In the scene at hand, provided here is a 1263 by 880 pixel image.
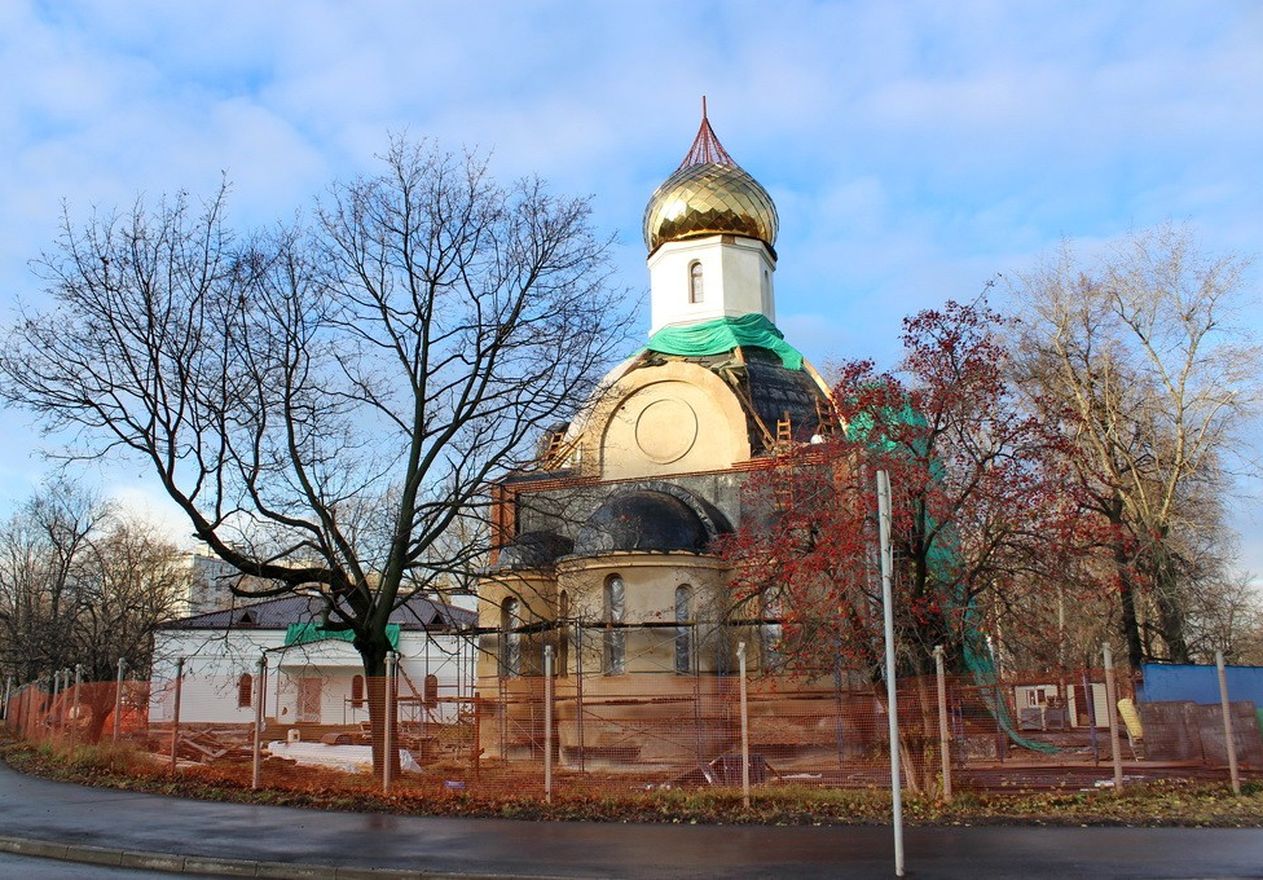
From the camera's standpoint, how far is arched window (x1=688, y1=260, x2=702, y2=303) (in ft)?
110

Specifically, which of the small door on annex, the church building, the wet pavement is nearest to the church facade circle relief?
the church building

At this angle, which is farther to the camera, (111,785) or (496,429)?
(496,429)

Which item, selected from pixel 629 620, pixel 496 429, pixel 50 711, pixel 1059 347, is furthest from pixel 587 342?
pixel 50 711

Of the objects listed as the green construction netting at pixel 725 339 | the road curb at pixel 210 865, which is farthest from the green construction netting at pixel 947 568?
the green construction netting at pixel 725 339

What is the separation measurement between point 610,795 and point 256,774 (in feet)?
16.8

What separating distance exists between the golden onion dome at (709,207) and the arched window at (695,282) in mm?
893

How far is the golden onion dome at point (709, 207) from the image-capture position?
33.3 m

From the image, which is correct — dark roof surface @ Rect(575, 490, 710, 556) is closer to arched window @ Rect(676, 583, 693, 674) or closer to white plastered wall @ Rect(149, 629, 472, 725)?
arched window @ Rect(676, 583, 693, 674)

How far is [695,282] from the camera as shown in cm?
3362

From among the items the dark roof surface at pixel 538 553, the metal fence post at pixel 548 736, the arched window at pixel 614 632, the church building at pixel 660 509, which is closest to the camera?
the metal fence post at pixel 548 736

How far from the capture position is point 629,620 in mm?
23641

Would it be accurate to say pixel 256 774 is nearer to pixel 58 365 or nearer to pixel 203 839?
pixel 203 839

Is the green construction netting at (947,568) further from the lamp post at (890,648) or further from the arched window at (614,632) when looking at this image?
the arched window at (614,632)

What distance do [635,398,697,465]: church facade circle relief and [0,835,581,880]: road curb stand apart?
17675mm
